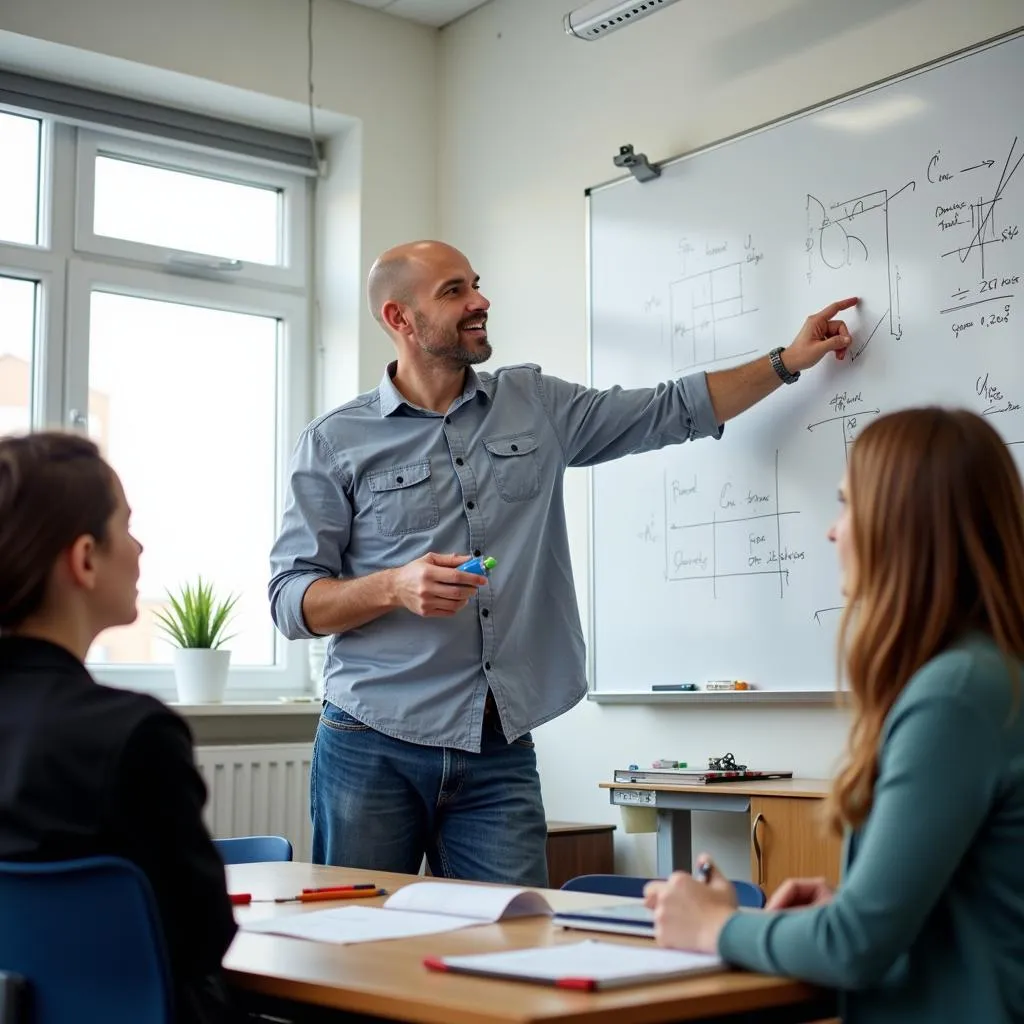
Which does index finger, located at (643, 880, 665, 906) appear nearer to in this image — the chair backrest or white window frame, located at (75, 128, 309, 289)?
the chair backrest

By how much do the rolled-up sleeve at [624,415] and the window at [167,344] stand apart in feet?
6.61

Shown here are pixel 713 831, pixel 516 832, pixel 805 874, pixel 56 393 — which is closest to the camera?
pixel 516 832

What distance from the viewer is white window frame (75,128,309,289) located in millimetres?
4527

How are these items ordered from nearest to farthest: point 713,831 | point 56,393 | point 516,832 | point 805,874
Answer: point 516,832
point 805,874
point 713,831
point 56,393

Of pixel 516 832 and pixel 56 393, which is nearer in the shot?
pixel 516 832

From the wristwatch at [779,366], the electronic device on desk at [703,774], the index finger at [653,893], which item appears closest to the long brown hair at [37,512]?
the index finger at [653,893]

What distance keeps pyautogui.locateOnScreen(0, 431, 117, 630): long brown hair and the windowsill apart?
8.99ft

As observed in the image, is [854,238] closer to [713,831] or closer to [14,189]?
[713,831]

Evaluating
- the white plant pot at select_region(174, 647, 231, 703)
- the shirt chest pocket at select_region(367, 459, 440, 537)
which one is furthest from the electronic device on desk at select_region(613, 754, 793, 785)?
the white plant pot at select_region(174, 647, 231, 703)

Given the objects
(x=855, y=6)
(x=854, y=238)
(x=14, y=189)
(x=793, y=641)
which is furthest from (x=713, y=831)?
(x=14, y=189)

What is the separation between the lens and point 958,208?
3.16m

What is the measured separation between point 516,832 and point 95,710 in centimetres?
138

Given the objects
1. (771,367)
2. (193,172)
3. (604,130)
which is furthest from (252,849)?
(193,172)

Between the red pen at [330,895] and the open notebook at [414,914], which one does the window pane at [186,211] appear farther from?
the open notebook at [414,914]
